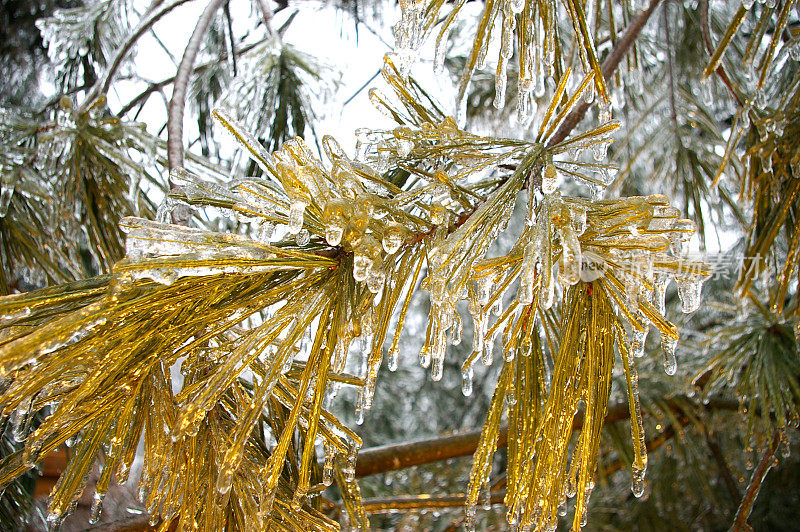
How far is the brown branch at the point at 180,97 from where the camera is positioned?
64 centimetres

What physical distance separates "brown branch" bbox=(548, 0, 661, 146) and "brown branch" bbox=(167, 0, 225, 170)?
39 cm

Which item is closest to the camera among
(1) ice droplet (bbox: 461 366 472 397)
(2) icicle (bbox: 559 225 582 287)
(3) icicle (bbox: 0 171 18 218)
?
(2) icicle (bbox: 559 225 582 287)

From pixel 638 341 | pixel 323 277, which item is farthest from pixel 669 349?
pixel 323 277

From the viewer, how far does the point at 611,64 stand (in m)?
0.79

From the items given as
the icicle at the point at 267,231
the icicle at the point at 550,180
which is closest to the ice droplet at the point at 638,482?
the icicle at the point at 550,180

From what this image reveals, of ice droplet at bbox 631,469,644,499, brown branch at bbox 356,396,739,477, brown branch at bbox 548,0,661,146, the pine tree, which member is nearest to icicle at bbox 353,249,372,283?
the pine tree

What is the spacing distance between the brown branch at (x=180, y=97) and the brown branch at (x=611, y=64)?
0.39 meters

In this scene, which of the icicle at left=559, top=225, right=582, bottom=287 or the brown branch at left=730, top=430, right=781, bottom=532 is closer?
the icicle at left=559, top=225, right=582, bottom=287

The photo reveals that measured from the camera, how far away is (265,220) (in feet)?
1.50

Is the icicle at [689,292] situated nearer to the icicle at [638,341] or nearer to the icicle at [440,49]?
the icicle at [638,341]

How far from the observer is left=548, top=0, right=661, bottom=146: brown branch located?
717mm

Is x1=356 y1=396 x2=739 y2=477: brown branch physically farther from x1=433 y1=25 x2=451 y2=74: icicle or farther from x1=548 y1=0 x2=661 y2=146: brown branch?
x1=433 y1=25 x2=451 y2=74: icicle

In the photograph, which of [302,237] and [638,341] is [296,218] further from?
[638,341]

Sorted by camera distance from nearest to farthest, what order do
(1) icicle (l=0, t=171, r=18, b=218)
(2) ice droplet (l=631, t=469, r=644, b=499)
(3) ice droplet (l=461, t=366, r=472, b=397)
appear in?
1. (2) ice droplet (l=631, t=469, r=644, b=499)
2. (3) ice droplet (l=461, t=366, r=472, b=397)
3. (1) icicle (l=0, t=171, r=18, b=218)
